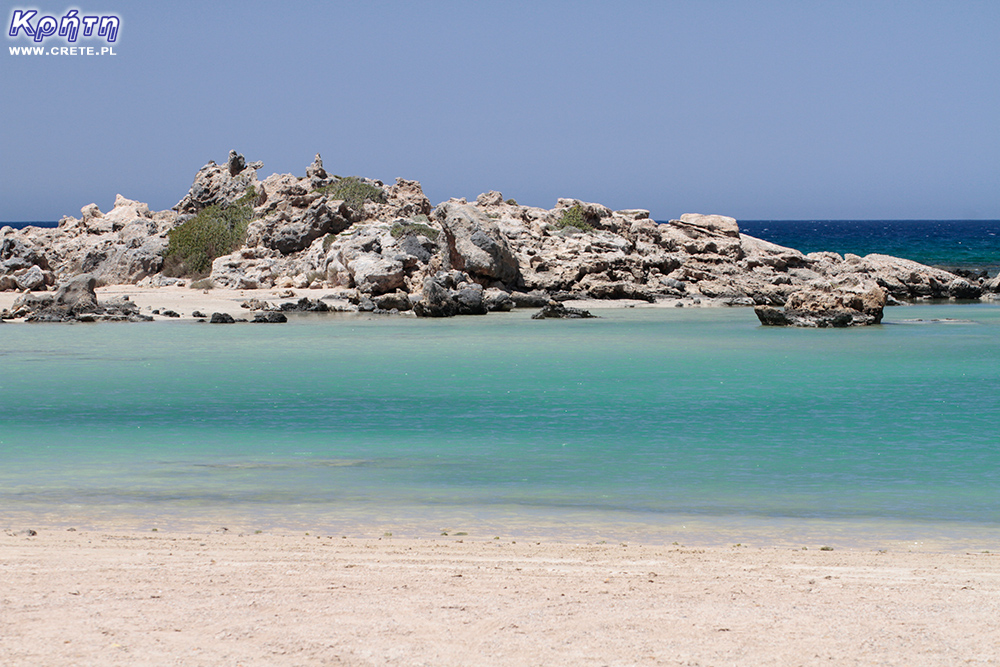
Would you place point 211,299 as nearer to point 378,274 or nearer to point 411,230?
point 378,274

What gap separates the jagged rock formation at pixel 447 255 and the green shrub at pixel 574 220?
8cm

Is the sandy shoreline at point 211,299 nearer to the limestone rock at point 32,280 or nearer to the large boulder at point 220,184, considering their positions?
the limestone rock at point 32,280

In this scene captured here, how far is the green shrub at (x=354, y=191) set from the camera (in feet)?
135

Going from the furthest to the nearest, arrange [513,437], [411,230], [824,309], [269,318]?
[411,230] → [269,318] → [824,309] → [513,437]

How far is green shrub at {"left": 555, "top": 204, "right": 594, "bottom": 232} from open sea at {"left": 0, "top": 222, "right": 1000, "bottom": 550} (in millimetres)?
17560

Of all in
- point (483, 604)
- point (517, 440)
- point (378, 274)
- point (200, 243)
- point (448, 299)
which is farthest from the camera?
point (200, 243)

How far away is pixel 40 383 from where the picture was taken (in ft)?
51.3

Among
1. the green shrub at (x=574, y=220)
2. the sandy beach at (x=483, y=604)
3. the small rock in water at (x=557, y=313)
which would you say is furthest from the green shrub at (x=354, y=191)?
the sandy beach at (x=483, y=604)

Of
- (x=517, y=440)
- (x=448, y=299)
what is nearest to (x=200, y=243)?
(x=448, y=299)

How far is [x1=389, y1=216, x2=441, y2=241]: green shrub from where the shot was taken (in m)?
35.4

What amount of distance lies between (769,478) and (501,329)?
16558 millimetres

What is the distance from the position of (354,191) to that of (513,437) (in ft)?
105

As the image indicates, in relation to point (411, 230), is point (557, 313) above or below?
below

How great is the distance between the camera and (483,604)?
5.12 m
